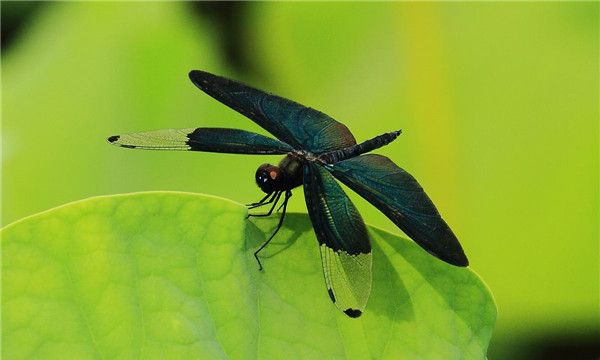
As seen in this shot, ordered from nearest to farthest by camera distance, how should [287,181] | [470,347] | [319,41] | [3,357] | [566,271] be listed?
[3,357], [470,347], [287,181], [566,271], [319,41]

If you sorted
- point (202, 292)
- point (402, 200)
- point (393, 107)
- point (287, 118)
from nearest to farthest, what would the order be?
point (202, 292) < point (402, 200) < point (287, 118) < point (393, 107)

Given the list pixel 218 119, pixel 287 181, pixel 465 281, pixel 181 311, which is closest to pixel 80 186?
pixel 218 119

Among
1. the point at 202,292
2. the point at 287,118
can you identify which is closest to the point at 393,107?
the point at 287,118

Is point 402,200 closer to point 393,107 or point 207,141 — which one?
point 207,141

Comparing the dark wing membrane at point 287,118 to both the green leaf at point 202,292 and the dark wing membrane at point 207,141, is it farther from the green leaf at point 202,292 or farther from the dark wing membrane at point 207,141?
the green leaf at point 202,292

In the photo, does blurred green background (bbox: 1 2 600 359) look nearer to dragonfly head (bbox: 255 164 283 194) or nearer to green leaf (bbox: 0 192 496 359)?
dragonfly head (bbox: 255 164 283 194)

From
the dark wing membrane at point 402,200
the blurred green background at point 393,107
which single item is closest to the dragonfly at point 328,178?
the dark wing membrane at point 402,200

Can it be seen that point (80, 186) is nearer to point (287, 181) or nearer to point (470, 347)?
point (287, 181)
